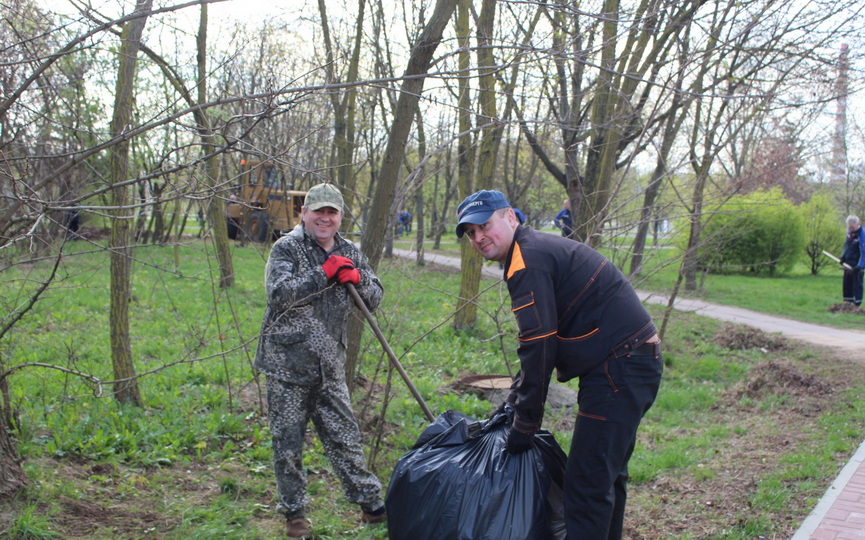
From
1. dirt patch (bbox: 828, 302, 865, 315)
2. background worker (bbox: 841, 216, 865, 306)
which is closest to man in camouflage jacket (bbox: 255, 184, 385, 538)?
dirt patch (bbox: 828, 302, 865, 315)

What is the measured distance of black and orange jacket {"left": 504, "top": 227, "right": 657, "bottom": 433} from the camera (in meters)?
2.71

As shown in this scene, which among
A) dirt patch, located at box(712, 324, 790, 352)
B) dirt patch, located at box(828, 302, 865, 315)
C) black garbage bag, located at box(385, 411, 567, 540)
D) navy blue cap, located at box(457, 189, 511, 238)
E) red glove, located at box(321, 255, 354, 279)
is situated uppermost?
A: navy blue cap, located at box(457, 189, 511, 238)

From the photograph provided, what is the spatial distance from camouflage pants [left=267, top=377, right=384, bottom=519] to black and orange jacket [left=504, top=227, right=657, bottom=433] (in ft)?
3.98

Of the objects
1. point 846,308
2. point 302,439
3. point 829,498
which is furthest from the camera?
point 846,308

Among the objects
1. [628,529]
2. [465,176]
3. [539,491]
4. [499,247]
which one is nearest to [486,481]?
[539,491]

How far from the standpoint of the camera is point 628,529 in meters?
3.95

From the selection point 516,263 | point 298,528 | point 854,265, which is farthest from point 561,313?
point 854,265

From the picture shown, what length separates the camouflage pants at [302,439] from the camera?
3.62 meters

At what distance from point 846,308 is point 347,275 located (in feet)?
42.6

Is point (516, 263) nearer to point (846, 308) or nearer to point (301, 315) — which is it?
point (301, 315)

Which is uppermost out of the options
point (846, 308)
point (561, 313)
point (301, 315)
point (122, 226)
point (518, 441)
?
point (122, 226)

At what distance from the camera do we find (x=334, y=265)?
358 cm

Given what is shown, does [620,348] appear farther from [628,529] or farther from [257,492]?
[257,492]

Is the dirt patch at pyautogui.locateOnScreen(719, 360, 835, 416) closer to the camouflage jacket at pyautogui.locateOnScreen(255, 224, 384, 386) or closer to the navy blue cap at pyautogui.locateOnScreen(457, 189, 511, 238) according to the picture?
the camouflage jacket at pyautogui.locateOnScreen(255, 224, 384, 386)
